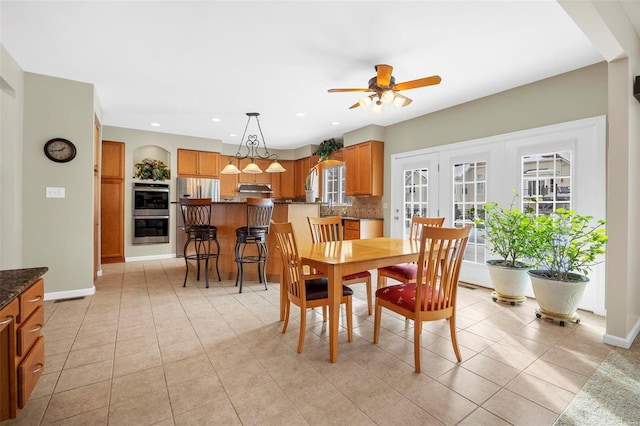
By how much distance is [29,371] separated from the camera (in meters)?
1.60

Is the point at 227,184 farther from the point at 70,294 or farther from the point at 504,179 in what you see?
the point at 504,179

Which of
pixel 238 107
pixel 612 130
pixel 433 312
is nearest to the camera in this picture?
pixel 433 312

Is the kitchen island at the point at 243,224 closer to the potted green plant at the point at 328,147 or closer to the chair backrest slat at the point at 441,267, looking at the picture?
the potted green plant at the point at 328,147

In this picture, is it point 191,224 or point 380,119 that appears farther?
point 380,119

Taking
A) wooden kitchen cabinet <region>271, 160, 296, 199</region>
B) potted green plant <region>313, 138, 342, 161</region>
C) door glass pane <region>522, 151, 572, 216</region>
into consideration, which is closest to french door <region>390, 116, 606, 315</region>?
door glass pane <region>522, 151, 572, 216</region>

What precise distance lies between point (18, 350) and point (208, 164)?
561 centimetres

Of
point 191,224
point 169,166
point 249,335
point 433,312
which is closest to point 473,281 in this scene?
point 433,312

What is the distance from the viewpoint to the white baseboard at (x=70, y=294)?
139 inches

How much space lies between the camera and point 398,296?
7.52 feet

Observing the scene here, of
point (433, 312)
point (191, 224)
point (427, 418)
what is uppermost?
point (191, 224)

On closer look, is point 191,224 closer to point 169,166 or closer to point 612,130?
point 169,166

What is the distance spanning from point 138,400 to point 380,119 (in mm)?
4815

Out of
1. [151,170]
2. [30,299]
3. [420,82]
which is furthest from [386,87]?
[151,170]

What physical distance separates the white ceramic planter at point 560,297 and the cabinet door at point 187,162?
6.21 m
